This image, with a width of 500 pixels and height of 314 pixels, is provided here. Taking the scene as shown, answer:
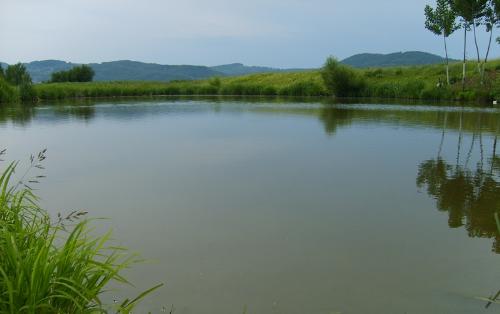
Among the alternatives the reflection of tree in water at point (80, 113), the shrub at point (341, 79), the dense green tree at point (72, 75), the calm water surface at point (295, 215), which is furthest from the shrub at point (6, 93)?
the dense green tree at point (72, 75)

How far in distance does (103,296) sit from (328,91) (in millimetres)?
39328

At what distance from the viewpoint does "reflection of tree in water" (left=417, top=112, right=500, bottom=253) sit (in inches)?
239

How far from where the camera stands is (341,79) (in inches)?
1521

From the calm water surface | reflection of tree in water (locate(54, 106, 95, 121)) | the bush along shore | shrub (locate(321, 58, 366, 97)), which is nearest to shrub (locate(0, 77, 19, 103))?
the bush along shore

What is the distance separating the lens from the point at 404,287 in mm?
4242

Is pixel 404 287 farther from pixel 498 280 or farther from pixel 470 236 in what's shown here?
pixel 470 236

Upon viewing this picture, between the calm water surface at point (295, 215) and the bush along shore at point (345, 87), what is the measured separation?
62.7ft

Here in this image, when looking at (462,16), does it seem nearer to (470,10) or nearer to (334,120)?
(470,10)

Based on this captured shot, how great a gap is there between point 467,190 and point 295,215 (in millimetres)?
3418

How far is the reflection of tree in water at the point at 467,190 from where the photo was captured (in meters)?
6.08

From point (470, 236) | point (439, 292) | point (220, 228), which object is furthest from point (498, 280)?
point (220, 228)

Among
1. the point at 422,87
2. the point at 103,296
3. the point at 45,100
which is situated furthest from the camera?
the point at 45,100

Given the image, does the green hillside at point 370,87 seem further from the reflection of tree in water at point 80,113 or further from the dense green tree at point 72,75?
the dense green tree at point 72,75

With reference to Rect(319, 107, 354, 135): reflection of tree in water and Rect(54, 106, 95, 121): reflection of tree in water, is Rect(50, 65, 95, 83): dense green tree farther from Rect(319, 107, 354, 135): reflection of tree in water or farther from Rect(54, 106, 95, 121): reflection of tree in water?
Rect(319, 107, 354, 135): reflection of tree in water
